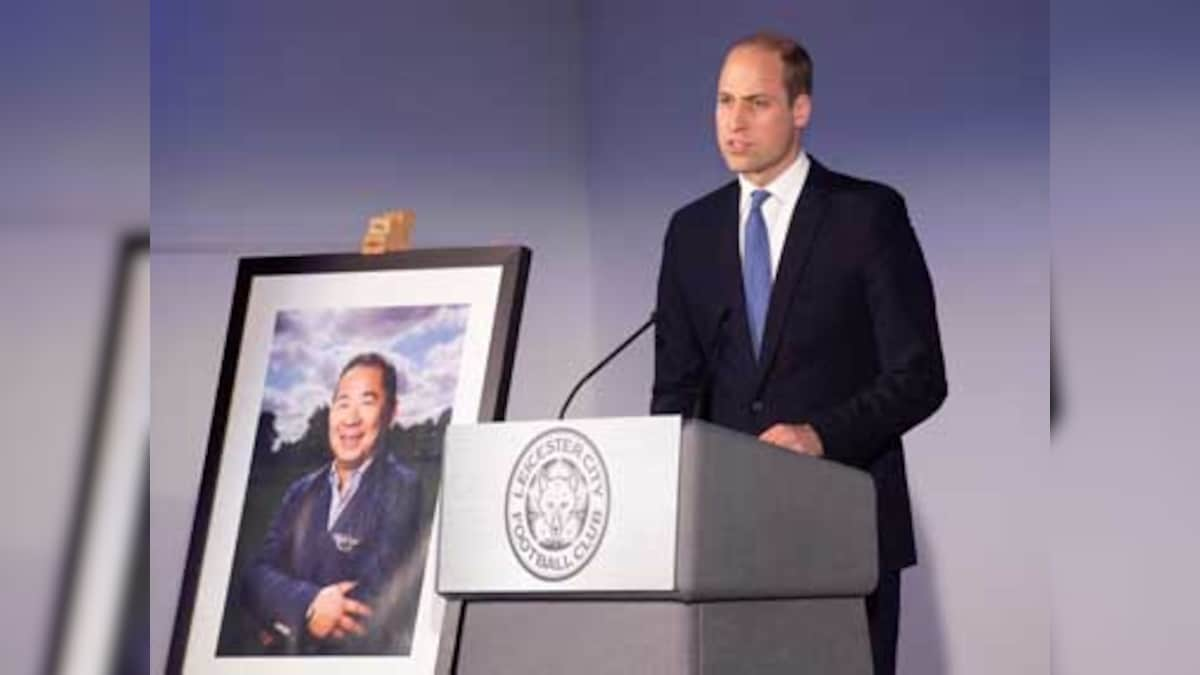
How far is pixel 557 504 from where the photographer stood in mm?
2494

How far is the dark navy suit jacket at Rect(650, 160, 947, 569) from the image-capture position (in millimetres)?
3102

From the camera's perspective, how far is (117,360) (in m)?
3.71

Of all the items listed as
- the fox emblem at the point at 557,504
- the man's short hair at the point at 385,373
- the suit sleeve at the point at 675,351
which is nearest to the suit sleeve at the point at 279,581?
the man's short hair at the point at 385,373

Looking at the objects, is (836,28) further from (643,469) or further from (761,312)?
(643,469)

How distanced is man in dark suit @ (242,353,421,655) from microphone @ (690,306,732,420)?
425 mm

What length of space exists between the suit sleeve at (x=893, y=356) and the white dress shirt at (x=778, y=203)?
133mm

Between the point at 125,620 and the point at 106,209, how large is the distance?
2.26 feet

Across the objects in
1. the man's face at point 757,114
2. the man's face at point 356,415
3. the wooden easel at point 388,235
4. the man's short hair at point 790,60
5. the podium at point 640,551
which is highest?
the man's short hair at point 790,60

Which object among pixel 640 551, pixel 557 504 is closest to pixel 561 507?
pixel 557 504

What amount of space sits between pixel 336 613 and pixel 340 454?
233 mm

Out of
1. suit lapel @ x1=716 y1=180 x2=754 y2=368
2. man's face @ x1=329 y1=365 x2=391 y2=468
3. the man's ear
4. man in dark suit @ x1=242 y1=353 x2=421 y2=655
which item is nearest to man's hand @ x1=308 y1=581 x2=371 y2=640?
man in dark suit @ x1=242 y1=353 x2=421 y2=655

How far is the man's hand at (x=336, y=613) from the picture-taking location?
3.25 m

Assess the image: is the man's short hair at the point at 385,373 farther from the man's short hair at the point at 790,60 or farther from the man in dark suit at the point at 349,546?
the man's short hair at the point at 790,60

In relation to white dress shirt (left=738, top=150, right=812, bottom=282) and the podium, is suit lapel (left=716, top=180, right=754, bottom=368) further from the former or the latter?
the podium
